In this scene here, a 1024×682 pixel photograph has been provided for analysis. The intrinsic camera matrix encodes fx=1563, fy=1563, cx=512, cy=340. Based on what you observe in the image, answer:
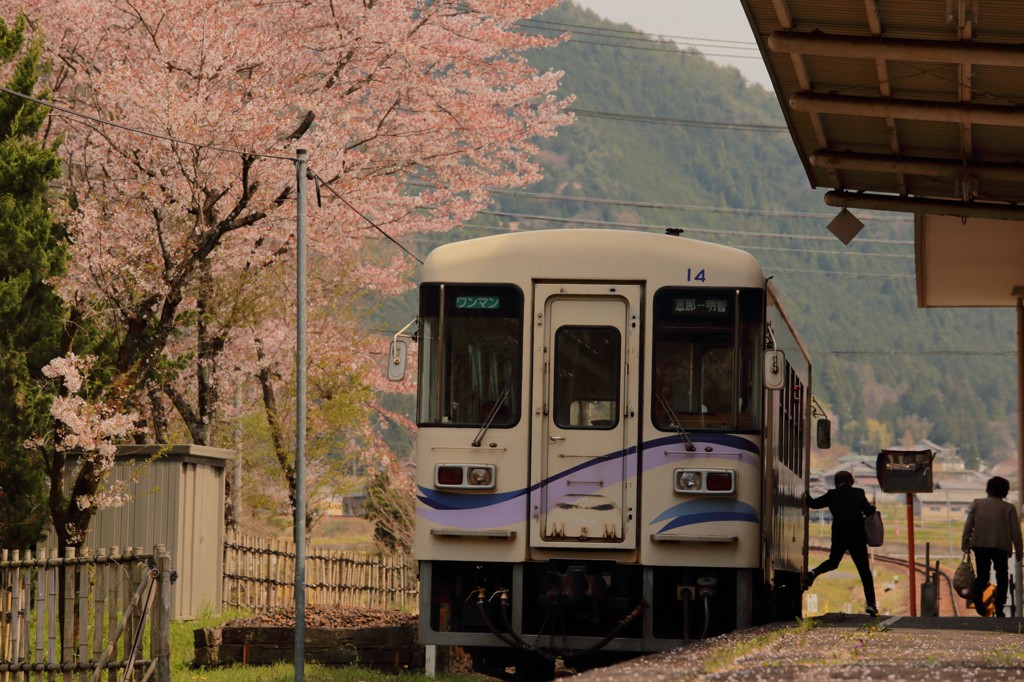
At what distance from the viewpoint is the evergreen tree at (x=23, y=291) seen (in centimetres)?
1498

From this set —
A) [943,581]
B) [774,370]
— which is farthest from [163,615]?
[943,581]

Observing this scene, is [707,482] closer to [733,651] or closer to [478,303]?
[478,303]

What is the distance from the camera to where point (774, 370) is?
444 inches

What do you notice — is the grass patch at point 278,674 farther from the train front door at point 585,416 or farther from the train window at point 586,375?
the train window at point 586,375

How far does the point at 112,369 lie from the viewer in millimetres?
16766

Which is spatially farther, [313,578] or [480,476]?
[313,578]

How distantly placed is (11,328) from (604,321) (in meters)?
6.81

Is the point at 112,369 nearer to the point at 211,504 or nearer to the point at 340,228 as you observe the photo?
the point at 211,504

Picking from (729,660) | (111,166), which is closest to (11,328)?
(111,166)

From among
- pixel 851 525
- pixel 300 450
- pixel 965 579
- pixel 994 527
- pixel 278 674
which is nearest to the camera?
pixel 278 674

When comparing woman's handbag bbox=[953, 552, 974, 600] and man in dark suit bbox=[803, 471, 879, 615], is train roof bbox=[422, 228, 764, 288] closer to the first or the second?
man in dark suit bbox=[803, 471, 879, 615]

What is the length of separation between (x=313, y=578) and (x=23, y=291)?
8614 millimetres

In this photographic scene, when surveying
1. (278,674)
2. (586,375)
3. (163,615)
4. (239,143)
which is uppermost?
(239,143)

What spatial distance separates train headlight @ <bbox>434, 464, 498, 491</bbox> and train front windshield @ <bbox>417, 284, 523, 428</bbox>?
324mm
